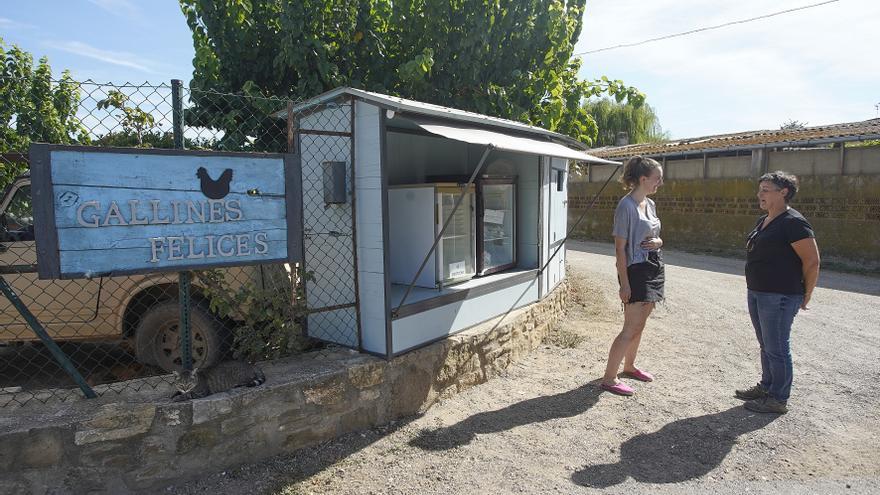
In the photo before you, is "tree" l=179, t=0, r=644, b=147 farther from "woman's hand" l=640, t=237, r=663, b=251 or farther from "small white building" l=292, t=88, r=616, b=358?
"woman's hand" l=640, t=237, r=663, b=251

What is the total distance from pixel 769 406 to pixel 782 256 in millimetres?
1098

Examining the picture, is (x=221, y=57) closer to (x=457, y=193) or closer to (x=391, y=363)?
(x=457, y=193)

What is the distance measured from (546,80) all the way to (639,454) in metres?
4.97

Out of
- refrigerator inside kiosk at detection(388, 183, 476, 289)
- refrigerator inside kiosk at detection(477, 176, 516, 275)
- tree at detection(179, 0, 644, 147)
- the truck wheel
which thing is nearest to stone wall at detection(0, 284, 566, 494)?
refrigerator inside kiosk at detection(388, 183, 476, 289)

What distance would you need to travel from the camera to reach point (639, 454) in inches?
131

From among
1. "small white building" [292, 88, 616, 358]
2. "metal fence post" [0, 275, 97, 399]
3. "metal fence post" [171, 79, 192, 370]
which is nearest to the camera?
"metal fence post" [0, 275, 97, 399]

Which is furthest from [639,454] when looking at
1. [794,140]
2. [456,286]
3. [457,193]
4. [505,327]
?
[794,140]

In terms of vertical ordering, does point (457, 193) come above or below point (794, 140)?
below

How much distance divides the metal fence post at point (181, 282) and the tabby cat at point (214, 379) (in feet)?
0.37

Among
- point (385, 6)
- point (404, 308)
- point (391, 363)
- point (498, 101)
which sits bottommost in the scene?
point (391, 363)

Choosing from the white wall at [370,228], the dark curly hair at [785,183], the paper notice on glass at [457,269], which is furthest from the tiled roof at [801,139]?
the white wall at [370,228]

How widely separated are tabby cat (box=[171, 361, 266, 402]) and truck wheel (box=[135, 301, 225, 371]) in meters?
1.05

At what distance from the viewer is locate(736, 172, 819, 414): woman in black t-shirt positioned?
357 centimetres

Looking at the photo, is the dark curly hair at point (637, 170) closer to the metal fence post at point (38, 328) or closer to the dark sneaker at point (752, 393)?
the dark sneaker at point (752, 393)
